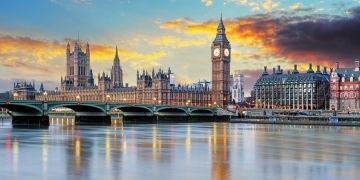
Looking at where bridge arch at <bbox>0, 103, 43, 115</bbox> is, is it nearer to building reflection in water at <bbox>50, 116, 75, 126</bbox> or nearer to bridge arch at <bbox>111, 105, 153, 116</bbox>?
building reflection in water at <bbox>50, 116, 75, 126</bbox>

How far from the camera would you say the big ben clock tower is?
6668 inches

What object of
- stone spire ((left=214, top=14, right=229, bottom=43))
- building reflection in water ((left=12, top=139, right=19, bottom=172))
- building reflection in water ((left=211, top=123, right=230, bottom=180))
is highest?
stone spire ((left=214, top=14, right=229, bottom=43))

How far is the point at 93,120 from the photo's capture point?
93.1m

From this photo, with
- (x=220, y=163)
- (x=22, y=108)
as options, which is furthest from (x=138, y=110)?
(x=220, y=163)

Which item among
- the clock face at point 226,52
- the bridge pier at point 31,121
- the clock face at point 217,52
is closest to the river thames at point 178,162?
the bridge pier at point 31,121

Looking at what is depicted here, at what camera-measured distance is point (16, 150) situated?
36.2 metres

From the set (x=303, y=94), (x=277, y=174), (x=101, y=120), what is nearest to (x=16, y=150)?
(x=277, y=174)

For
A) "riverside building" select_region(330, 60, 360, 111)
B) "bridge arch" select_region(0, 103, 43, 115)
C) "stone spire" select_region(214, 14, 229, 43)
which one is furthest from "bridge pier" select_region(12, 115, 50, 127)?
"stone spire" select_region(214, 14, 229, 43)

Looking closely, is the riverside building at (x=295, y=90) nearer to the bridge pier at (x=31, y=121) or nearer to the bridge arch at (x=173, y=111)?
the bridge arch at (x=173, y=111)

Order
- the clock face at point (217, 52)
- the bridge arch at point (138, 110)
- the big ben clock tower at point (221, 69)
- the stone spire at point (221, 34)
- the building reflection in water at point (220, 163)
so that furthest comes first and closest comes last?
the stone spire at point (221, 34) → the clock face at point (217, 52) → the big ben clock tower at point (221, 69) → the bridge arch at point (138, 110) → the building reflection in water at point (220, 163)

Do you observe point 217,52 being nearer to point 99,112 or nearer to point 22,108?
point 99,112

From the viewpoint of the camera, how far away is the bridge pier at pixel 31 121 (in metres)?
77.0

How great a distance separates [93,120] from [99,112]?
182 centimetres

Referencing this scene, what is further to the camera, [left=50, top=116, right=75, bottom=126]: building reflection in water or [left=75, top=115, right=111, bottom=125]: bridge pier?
[left=50, top=116, right=75, bottom=126]: building reflection in water
